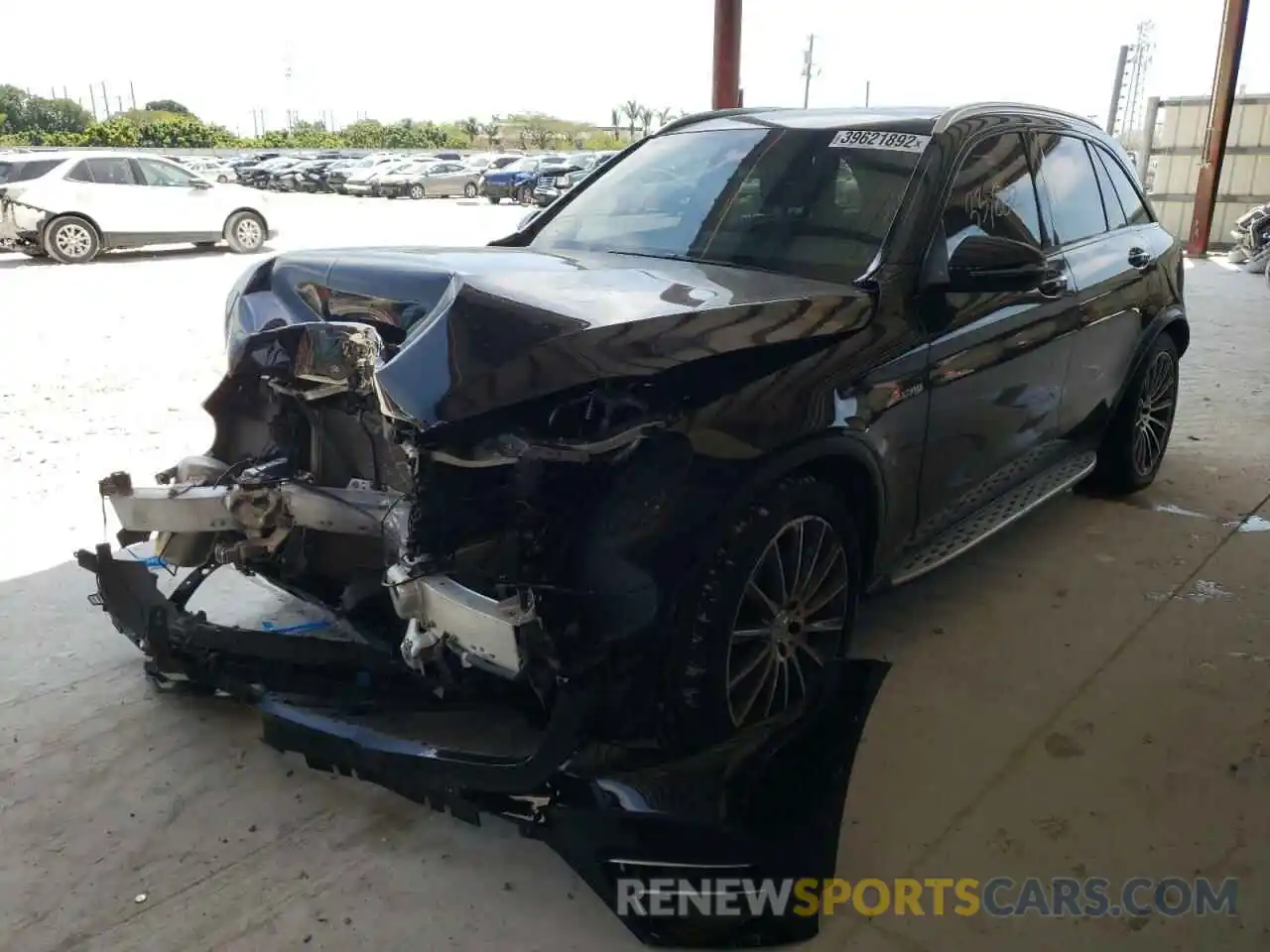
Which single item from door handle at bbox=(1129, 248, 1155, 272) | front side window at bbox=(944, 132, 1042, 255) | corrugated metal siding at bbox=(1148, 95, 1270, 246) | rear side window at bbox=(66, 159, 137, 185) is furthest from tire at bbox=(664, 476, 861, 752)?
corrugated metal siding at bbox=(1148, 95, 1270, 246)

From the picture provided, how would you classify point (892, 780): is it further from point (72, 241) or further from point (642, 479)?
point (72, 241)

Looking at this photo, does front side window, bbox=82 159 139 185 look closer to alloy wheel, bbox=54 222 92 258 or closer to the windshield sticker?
alloy wheel, bbox=54 222 92 258

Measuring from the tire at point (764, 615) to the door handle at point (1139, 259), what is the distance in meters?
2.56

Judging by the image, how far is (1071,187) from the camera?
4.20 m

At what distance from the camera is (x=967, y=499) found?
3.59 metres

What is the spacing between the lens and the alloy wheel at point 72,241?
14133mm

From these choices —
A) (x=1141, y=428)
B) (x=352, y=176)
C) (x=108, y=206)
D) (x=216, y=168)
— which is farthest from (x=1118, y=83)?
(x=1141, y=428)

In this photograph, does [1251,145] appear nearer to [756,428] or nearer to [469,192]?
[756,428]

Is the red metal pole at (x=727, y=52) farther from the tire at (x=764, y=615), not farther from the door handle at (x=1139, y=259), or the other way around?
the tire at (x=764, y=615)

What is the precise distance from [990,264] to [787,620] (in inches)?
50.2

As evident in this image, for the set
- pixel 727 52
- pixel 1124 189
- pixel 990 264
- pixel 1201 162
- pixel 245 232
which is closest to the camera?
pixel 990 264
